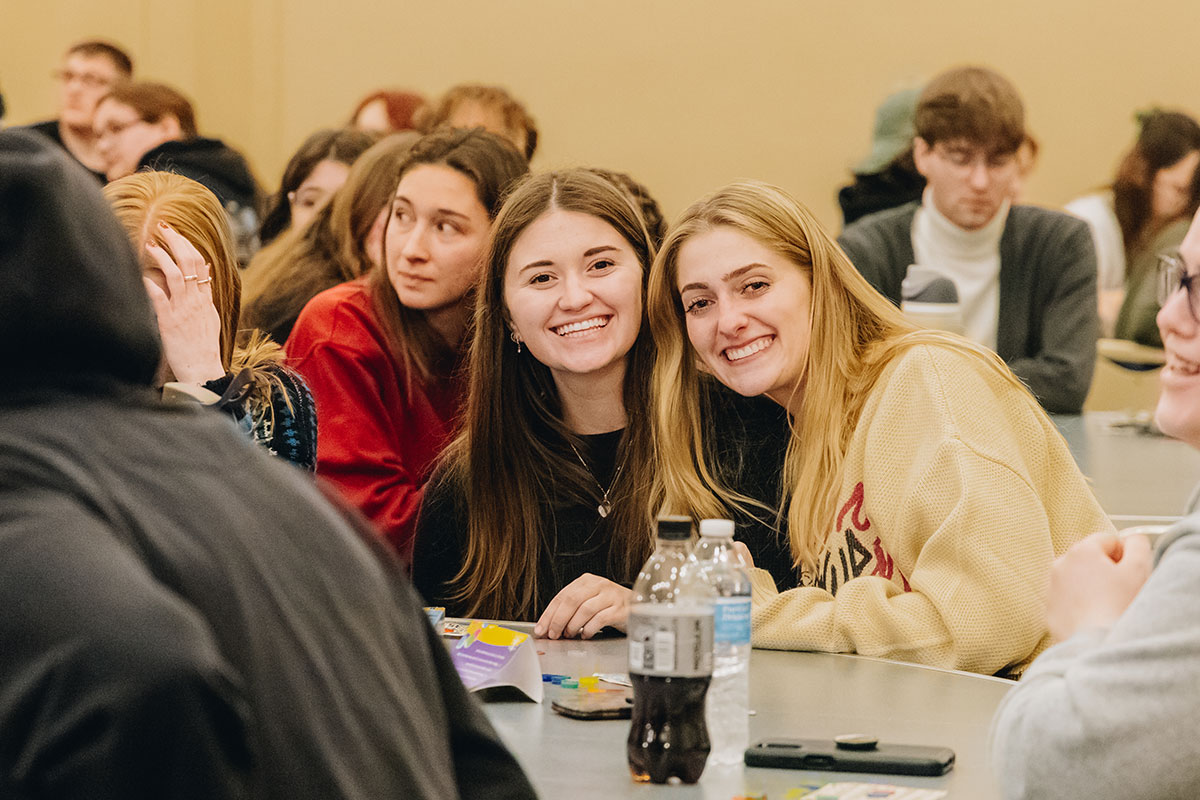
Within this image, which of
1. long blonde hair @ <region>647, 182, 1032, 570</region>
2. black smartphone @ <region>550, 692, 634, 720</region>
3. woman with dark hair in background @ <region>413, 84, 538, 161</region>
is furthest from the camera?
woman with dark hair in background @ <region>413, 84, 538, 161</region>

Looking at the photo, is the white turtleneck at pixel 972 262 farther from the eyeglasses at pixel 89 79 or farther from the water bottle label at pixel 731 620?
the eyeglasses at pixel 89 79

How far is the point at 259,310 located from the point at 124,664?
3.49m

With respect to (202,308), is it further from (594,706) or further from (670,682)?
(670,682)

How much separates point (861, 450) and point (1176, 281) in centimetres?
92

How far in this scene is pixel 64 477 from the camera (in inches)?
33.5

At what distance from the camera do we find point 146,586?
2.65ft

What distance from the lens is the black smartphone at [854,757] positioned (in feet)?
5.18

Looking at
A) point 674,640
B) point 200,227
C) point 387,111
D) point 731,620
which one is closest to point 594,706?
point 731,620

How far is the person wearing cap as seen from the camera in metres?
5.62

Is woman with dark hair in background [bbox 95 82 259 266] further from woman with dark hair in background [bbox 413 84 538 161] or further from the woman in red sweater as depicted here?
the woman in red sweater

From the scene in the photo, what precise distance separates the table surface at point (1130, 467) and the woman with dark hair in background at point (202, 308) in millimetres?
1838

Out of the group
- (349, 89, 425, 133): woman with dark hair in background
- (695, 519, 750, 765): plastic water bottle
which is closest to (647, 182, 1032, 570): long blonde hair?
(695, 519, 750, 765): plastic water bottle

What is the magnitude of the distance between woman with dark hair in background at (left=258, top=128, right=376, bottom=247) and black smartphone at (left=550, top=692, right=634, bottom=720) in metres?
3.01

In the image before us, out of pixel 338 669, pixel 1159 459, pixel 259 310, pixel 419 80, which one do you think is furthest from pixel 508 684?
pixel 419 80
